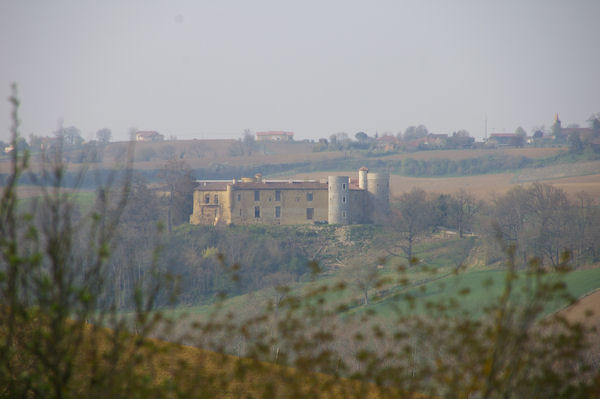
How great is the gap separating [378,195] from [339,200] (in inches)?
135

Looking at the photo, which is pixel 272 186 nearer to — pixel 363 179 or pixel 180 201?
pixel 363 179

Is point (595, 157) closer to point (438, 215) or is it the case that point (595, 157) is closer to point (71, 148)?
point (438, 215)

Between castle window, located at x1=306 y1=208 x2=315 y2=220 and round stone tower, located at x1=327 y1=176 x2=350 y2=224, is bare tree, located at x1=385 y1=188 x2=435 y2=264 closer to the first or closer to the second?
round stone tower, located at x1=327 y1=176 x2=350 y2=224

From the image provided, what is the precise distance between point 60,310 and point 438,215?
42.7m

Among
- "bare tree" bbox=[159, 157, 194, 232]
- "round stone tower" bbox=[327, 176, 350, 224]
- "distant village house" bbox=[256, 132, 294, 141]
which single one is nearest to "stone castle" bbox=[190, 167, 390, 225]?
"round stone tower" bbox=[327, 176, 350, 224]

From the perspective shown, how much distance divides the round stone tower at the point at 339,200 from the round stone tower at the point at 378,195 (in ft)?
7.88

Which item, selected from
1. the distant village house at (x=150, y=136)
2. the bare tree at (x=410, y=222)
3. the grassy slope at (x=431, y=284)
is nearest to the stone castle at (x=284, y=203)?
the bare tree at (x=410, y=222)

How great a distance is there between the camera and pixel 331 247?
43188 millimetres

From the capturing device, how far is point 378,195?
150 feet

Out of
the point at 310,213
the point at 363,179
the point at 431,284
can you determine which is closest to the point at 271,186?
the point at 310,213

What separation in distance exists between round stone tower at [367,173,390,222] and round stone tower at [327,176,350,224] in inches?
94.5

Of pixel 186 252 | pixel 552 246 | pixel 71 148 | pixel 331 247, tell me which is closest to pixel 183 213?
pixel 186 252

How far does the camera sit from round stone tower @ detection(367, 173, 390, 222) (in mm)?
45656

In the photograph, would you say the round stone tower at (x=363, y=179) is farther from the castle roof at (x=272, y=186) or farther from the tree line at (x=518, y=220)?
the tree line at (x=518, y=220)
